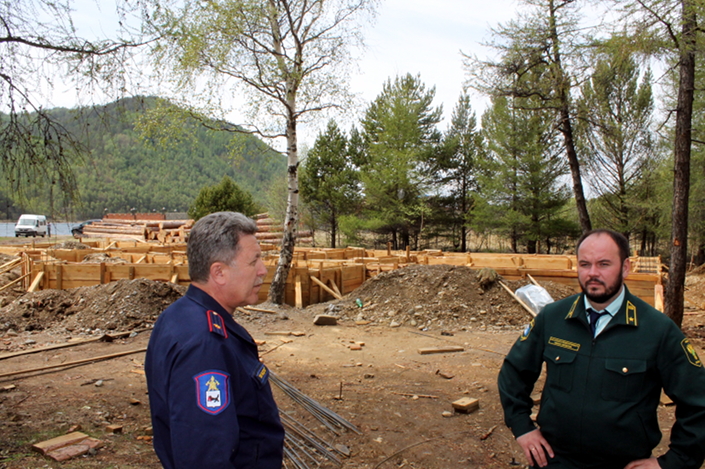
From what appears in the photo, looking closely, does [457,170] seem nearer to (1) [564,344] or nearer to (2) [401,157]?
(2) [401,157]

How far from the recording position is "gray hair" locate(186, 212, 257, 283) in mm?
1848

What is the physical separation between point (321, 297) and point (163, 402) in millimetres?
10697

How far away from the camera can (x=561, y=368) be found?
2352mm

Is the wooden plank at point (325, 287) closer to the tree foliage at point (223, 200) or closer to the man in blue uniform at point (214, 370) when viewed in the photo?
the man in blue uniform at point (214, 370)

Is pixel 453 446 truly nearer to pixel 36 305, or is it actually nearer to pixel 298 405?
pixel 298 405

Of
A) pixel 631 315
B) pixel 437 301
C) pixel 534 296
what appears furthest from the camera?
pixel 437 301

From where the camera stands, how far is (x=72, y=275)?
11.5m

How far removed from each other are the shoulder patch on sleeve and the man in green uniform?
1484mm

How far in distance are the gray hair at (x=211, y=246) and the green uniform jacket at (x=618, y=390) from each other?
1542 millimetres

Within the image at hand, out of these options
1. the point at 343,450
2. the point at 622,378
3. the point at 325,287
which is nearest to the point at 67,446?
the point at 343,450

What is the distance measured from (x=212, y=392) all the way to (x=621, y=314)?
1.77m

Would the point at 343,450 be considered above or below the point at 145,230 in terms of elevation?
below

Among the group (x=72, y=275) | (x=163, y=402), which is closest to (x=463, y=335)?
(x=163, y=402)

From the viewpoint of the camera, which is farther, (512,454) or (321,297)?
(321,297)
